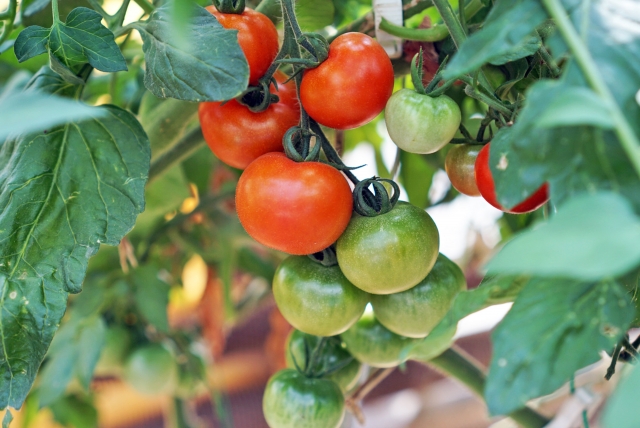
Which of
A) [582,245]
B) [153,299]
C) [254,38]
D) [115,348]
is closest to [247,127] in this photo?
[254,38]

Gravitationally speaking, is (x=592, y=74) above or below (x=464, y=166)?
above

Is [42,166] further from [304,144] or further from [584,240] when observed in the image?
[584,240]

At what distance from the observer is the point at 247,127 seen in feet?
1.27

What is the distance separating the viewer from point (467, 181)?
0.39 m

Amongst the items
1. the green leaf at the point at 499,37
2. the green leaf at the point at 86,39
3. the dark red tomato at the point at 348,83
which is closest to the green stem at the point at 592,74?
the green leaf at the point at 499,37

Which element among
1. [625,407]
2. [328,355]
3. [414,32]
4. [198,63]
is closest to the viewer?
[625,407]

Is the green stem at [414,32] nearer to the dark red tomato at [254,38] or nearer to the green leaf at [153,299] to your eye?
the dark red tomato at [254,38]

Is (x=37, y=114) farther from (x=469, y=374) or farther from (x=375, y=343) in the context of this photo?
(x=469, y=374)

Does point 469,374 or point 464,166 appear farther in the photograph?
point 469,374

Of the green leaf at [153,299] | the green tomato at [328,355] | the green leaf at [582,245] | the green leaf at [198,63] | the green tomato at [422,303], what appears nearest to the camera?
the green leaf at [582,245]

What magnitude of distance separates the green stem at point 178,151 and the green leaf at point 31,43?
190 mm

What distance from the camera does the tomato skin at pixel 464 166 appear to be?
1.27ft

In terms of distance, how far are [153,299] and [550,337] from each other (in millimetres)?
560

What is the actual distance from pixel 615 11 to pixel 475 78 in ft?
0.29
